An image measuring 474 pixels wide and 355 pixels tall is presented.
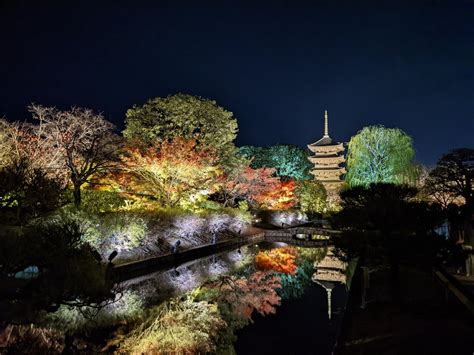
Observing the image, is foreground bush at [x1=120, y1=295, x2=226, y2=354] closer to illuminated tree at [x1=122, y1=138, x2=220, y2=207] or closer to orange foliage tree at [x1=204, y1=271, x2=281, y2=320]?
orange foliage tree at [x1=204, y1=271, x2=281, y2=320]

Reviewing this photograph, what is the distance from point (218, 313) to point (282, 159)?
31.3 m

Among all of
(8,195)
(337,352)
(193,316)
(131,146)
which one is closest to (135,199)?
(131,146)

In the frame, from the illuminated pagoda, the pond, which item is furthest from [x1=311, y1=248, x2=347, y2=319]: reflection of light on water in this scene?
the illuminated pagoda

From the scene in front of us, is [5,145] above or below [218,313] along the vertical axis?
above

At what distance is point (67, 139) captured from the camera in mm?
15250

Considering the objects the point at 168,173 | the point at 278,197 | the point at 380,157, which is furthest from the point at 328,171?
the point at 168,173

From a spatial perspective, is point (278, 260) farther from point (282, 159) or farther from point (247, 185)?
point (282, 159)

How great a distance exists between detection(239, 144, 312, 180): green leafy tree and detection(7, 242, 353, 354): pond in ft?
81.7

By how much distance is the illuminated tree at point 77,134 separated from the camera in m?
15.3

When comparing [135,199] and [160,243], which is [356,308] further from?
[135,199]

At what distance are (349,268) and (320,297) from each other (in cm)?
448

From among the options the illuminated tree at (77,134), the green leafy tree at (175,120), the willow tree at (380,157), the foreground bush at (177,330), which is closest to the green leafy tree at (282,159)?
the willow tree at (380,157)

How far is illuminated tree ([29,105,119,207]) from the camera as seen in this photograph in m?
15.3

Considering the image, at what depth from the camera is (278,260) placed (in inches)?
629
